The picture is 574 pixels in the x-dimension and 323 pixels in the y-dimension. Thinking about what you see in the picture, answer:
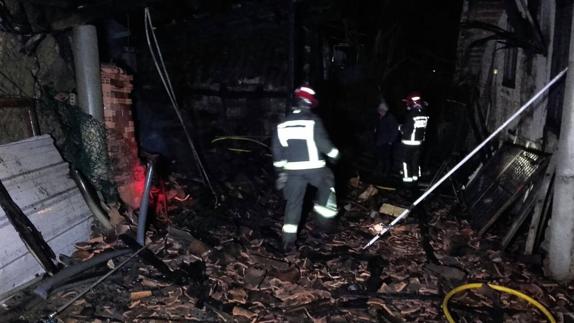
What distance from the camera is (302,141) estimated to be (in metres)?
5.93

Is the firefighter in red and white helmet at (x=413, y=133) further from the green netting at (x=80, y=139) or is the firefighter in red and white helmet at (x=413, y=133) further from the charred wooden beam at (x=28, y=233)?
the charred wooden beam at (x=28, y=233)

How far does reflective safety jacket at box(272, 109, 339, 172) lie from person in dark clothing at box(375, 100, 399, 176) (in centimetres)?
458

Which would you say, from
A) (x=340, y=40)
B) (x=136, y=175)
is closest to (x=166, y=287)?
(x=136, y=175)

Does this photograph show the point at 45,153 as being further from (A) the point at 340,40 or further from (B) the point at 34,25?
(A) the point at 340,40

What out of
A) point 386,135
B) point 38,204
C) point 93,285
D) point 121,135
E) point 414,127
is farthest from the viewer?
point 386,135

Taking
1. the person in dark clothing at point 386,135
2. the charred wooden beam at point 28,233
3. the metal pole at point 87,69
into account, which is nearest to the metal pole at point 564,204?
the person in dark clothing at point 386,135

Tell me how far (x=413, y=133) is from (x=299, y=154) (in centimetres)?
426

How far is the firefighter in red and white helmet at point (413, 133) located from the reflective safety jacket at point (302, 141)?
152 inches

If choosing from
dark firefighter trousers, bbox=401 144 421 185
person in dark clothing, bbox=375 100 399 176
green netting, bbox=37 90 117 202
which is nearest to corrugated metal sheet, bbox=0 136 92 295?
green netting, bbox=37 90 117 202

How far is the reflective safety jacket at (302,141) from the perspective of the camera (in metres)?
5.89

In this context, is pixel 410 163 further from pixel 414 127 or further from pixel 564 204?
pixel 564 204

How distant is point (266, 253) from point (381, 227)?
2.16m

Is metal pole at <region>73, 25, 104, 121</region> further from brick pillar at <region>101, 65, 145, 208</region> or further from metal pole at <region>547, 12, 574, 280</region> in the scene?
metal pole at <region>547, 12, 574, 280</region>

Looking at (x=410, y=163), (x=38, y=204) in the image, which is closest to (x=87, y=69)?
(x=38, y=204)
